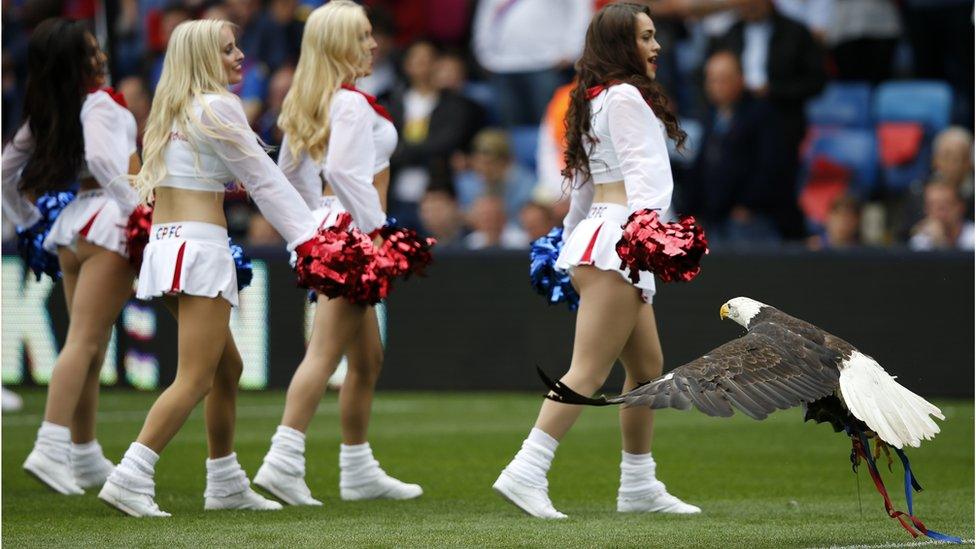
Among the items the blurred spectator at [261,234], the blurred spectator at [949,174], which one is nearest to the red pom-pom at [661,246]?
the blurred spectator at [949,174]

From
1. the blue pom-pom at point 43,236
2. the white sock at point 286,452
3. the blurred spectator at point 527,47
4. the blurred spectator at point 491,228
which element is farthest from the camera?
the blurred spectator at point 527,47

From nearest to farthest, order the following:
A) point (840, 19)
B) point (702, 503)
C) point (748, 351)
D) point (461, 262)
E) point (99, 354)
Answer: point (748, 351), point (702, 503), point (99, 354), point (461, 262), point (840, 19)

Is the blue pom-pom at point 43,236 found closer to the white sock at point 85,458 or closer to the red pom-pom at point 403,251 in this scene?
the white sock at point 85,458

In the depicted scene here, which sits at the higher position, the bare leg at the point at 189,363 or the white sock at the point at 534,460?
the bare leg at the point at 189,363

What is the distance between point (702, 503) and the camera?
7148mm

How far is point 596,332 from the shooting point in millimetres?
6340

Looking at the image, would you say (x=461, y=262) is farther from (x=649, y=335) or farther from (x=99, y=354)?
(x=649, y=335)

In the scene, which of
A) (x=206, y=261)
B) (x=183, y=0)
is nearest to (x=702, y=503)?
(x=206, y=261)

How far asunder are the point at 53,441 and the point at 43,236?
1.07m

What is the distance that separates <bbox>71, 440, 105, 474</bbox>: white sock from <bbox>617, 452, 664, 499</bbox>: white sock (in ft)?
8.73

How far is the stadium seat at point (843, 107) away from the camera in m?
14.1

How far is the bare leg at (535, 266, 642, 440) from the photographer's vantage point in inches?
249

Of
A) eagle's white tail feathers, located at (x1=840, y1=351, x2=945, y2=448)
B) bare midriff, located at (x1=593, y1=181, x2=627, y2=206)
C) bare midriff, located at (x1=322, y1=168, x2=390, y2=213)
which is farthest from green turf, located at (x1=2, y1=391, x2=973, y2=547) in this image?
bare midriff, located at (x1=322, y1=168, x2=390, y2=213)

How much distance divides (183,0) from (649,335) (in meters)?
11.0
